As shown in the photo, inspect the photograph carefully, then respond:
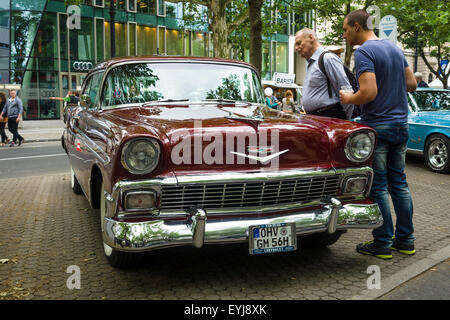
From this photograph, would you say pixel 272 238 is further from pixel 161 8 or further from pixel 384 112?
pixel 161 8

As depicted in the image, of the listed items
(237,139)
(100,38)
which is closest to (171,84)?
(237,139)

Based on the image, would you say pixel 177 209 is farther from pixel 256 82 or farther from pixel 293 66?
pixel 293 66

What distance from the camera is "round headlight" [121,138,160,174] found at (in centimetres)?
311

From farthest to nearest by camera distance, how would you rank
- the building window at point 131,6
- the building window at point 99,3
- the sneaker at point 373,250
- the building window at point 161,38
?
the building window at point 161,38 < the building window at point 131,6 < the building window at point 99,3 < the sneaker at point 373,250

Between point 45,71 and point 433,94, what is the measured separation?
77.0 ft

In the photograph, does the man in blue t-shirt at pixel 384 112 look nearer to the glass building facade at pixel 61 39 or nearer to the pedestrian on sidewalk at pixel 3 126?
the pedestrian on sidewalk at pixel 3 126

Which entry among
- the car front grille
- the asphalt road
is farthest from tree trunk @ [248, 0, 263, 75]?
the car front grille

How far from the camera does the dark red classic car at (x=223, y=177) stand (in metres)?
3.13

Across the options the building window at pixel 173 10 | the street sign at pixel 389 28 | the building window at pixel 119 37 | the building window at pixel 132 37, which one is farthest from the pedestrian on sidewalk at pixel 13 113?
the building window at pixel 173 10

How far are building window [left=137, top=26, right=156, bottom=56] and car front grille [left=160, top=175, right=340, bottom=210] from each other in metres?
29.7


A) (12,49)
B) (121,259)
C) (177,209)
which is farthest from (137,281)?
(12,49)

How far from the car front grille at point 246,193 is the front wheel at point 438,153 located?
6150 millimetres

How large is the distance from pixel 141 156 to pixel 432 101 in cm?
855

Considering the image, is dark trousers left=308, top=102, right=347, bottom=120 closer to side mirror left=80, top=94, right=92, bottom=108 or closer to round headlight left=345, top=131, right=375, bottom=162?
round headlight left=345, top=131, right=375, bottom=162
